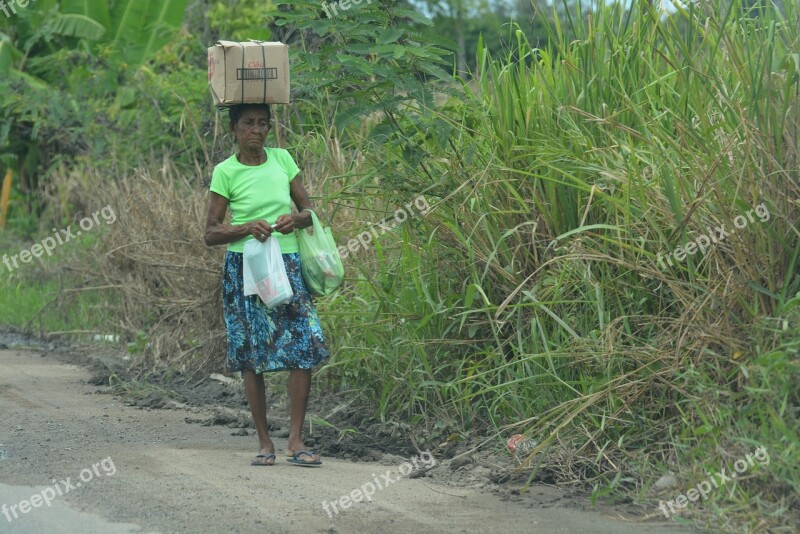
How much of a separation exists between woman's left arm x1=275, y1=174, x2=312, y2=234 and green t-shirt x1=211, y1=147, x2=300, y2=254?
7 centimetres

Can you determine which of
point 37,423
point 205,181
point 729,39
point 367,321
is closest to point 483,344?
point 367,321

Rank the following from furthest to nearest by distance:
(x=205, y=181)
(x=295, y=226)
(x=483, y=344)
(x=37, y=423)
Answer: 1. (x=205, y=181)
2. (x=37, y=423)
3. (x=483, y=344)
4. (x=295, y=226)

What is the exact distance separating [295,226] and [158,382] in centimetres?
283

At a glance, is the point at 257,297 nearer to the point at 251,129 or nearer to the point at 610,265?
the point at 251,129

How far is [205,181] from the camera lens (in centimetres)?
833

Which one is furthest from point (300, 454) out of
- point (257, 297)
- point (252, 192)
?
point (252, 192)

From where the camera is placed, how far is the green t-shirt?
5328mm

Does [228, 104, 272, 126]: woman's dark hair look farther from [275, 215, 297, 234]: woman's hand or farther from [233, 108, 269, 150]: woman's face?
[275, 215, 297, 234]: woman's hand

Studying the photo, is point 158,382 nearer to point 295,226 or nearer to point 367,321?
point 367,321

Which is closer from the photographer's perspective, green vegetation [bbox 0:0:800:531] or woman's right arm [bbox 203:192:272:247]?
green vegetation [bbox 0:0:800:531]

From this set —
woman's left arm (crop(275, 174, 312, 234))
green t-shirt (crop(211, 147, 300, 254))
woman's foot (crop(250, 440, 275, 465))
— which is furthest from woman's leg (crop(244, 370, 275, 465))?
woman's left arm (crop(275, 174, 312, 234))

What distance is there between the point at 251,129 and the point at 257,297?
803mm

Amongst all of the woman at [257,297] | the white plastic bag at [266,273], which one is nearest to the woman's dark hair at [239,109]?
the woman at [257,297]

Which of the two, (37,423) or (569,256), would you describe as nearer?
(569,256)
